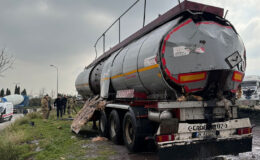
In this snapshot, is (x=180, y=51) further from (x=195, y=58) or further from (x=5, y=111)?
(x=5, y=111)

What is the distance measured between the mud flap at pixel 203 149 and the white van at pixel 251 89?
11814mm

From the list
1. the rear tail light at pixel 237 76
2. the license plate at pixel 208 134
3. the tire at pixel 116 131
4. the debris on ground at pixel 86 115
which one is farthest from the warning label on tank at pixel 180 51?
the debris on ground at pixel 86 115

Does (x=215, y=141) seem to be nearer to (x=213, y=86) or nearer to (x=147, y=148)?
(x=213, y=86)

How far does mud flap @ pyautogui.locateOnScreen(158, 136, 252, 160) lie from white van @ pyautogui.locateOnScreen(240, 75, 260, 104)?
1181cm

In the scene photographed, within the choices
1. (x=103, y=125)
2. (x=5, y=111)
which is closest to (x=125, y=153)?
(x=103, y=125)

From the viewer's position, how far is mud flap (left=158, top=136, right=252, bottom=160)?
458cm

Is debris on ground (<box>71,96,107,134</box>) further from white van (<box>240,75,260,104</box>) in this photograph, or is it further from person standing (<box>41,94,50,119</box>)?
white van (<box>240,75,260,104</box>)

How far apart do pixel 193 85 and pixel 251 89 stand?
45.0ft

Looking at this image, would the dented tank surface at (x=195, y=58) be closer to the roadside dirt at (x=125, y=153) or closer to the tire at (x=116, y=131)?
the roadside dirt at (x=125, y=153)

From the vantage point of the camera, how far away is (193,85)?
5.12m

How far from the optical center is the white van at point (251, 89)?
15.8 metres

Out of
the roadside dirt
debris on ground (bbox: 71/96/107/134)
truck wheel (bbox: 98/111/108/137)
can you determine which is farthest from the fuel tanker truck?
debris on ground (bbox: 71/96/107/134)

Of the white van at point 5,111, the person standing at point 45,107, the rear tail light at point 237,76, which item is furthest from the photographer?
the person standing at point 45,107

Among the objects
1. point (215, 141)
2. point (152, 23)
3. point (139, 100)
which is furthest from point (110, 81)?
point (215, 141)
